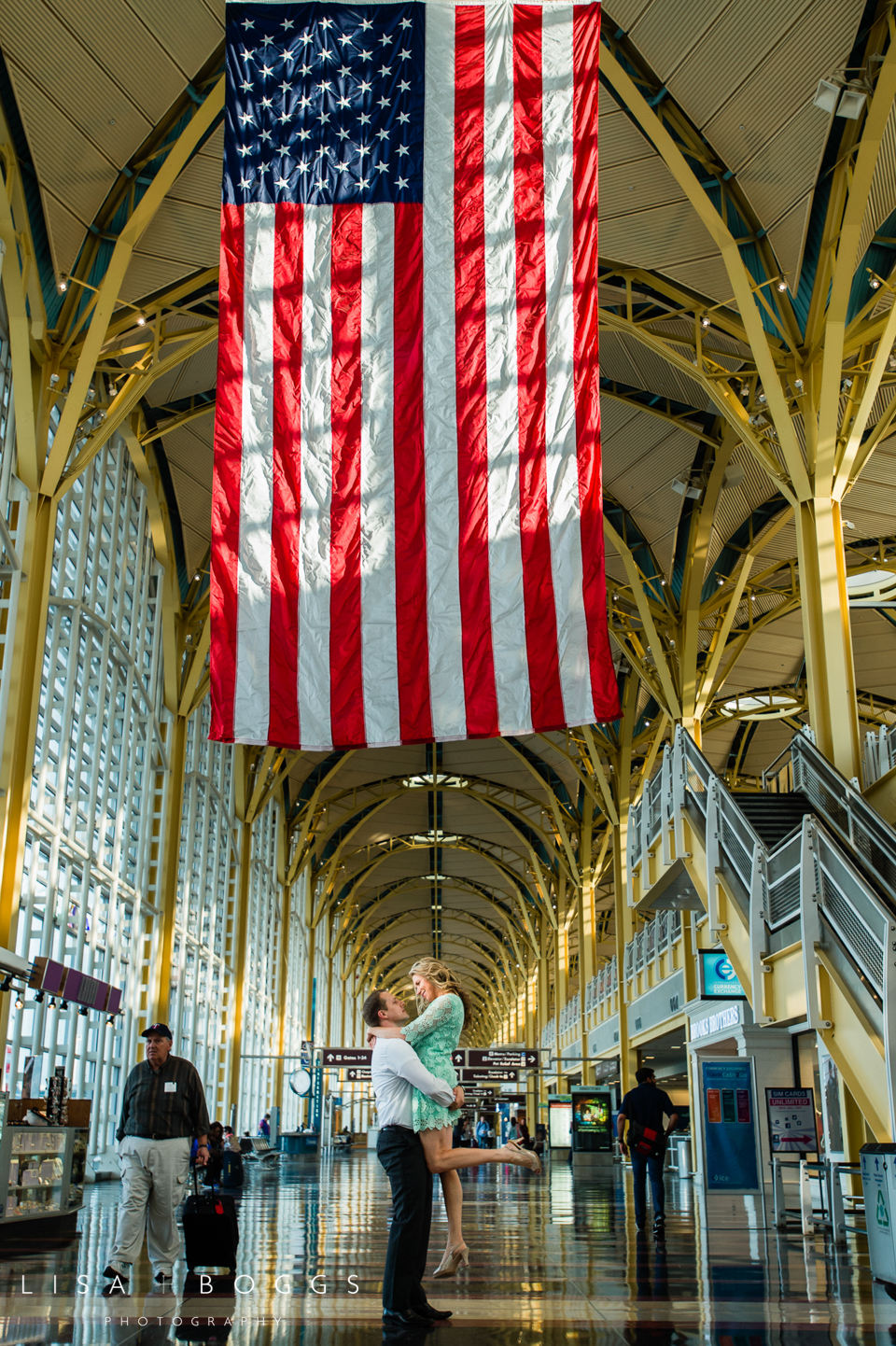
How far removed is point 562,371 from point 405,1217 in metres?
6.93

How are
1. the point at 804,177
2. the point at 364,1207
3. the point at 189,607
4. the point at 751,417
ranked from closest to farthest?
the point at 364,1207 → the point at 804,177 → the point at 751,417 → the point at 189,607

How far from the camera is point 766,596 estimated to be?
1428 inches

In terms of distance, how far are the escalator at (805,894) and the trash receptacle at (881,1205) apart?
2.63 ft

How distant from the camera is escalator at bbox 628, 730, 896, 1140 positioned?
32.3ft

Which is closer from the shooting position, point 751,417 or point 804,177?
point 804,177

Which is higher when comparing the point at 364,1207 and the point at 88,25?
the point at 88,25

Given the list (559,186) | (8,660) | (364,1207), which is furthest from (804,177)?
(364,1207)

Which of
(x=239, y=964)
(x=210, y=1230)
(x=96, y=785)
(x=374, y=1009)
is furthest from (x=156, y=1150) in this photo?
(x=239, y=964)

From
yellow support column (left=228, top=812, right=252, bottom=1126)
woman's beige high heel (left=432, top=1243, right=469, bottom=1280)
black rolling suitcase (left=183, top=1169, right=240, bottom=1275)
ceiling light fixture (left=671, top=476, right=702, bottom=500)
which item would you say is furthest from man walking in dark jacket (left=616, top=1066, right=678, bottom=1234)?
yellow support column (left=228, top=812, right=252, bottom=1126)

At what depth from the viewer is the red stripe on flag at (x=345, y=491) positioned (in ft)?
32.6

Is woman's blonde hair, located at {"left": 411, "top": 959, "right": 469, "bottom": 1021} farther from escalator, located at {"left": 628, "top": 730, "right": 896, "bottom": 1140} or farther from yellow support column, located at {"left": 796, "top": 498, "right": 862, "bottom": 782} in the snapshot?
yellow support column, located at {"left": 796, "top": 498, "right": 862, "bottom": 782}

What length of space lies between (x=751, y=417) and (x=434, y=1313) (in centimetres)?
2007

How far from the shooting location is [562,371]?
33.8 feet

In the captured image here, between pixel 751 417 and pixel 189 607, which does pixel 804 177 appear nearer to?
pixel 751 417
